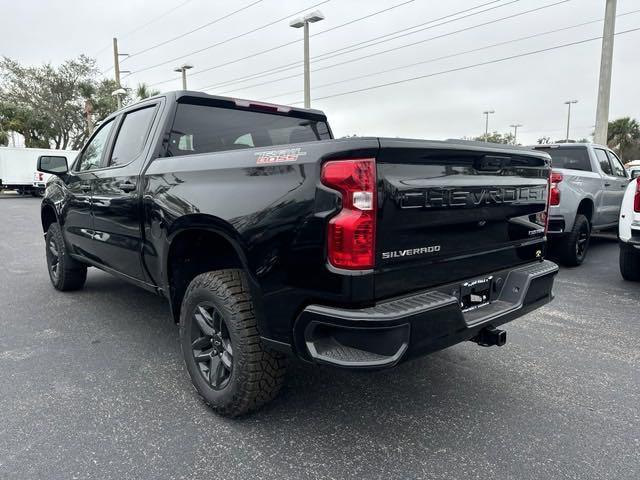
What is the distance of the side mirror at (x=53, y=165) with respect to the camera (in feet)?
15.9

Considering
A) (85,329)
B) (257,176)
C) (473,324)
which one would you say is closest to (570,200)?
(473,324)

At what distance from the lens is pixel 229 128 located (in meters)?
3.69

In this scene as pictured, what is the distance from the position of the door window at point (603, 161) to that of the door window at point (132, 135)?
7189mm

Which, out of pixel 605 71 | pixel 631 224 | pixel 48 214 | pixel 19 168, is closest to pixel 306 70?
pixel 605 71

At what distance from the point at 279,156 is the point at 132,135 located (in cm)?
210

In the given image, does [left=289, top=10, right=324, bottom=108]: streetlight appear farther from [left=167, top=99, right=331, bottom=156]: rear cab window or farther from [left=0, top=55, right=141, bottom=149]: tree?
[left=0, top=55, right=141, bottom=149]: tree

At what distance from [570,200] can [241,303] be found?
583cm

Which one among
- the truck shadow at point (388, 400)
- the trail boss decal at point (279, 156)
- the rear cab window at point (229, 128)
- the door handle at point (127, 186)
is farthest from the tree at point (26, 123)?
the trail boss decal at point (279, 156)

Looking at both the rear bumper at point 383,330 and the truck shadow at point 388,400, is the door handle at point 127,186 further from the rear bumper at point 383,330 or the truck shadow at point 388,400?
the rear bumper at point 383,330

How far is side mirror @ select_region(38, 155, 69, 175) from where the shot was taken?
15.9 feet

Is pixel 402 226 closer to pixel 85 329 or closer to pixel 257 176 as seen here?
pixel 257 176

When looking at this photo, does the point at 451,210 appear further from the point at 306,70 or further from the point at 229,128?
the point at 306,70

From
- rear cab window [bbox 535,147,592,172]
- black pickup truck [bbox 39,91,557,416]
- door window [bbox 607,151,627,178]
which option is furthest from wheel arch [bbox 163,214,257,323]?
door window [bbox 607,151,627,178]

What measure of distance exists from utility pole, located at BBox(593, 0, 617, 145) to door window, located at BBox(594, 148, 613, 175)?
3983mm
